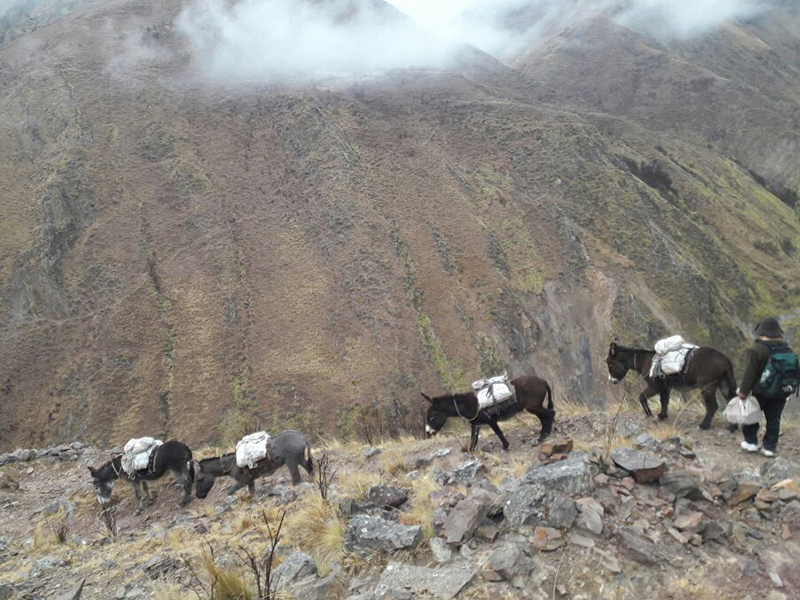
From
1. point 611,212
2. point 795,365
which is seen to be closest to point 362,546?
point 795,365

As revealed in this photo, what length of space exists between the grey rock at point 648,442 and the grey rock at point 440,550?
153 inches

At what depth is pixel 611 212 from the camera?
47969mm

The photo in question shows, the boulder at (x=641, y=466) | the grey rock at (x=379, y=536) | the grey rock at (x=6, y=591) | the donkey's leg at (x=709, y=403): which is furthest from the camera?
the donkey's leg at (x=709, y=403)

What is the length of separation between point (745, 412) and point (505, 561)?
4.90 meters

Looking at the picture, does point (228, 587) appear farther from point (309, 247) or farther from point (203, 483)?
point (309, 247)

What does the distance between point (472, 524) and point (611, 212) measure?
47939 millimetres

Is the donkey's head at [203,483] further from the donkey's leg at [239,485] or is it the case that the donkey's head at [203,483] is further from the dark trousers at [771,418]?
the dark trousers at [771,418]

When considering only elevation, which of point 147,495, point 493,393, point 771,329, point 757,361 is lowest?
point 147,495

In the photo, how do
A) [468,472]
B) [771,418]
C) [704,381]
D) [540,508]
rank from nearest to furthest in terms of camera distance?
[540,508] < [771,418] < [468,472] < [704,381]

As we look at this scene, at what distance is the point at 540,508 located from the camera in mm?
5062

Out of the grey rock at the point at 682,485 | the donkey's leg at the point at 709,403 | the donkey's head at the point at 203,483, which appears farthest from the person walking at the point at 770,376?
the donkey's head at the point at 203,483

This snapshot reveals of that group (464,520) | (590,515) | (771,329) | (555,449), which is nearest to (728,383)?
(771,329)

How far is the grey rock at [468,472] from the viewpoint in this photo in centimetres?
735

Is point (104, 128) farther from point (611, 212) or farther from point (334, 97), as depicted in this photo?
point (611, 212)
